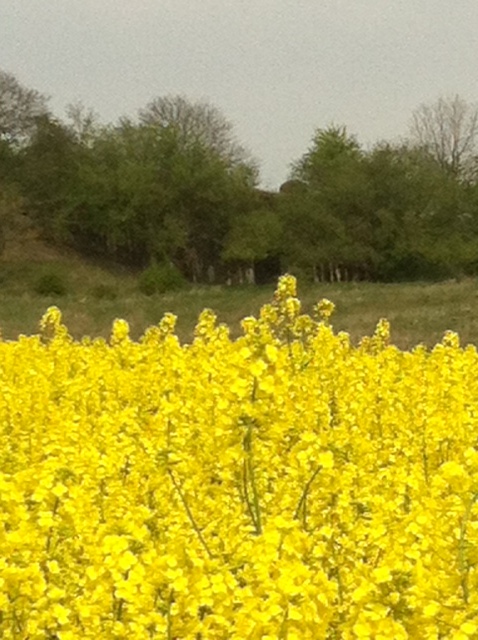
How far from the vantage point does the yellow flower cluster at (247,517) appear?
2594 millimetres

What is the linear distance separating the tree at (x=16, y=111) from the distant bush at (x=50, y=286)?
1273 centimetres

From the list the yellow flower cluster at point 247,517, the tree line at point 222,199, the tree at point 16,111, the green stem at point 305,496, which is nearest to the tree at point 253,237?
the tree line at point 222,199

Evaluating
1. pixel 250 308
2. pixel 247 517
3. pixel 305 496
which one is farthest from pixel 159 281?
pixel 305 496

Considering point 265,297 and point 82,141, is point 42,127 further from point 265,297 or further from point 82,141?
point 265,297

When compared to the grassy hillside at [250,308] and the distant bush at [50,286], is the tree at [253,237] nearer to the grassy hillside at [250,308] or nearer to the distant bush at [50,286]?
the grassy hillside at [250,308]

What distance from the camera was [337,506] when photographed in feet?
12.8

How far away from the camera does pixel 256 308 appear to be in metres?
28.3

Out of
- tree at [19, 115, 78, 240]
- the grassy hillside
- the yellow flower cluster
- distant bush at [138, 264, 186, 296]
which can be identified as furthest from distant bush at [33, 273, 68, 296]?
the yellow flower cluster

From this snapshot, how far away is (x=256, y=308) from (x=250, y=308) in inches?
7.5

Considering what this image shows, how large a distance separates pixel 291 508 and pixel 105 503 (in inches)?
29.0

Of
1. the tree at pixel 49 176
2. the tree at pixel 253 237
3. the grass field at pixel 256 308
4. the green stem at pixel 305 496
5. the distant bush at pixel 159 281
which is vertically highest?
the tree at pixel 49 176

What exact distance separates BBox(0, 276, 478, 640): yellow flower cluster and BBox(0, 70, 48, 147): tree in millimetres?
45054

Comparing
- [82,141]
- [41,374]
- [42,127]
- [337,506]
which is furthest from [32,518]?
[82,141]

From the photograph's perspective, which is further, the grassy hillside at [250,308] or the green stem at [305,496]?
the grassy hillside at [250,308]
